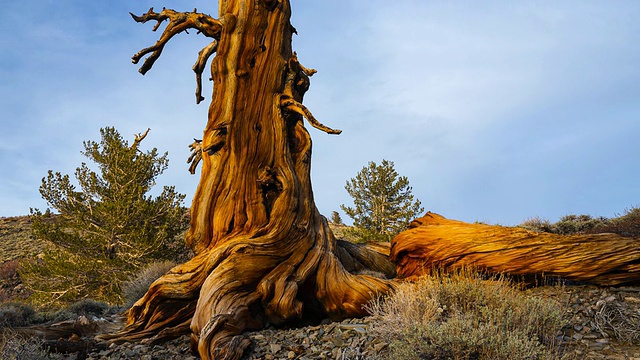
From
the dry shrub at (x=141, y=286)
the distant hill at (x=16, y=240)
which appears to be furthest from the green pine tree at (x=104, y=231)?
the distant hill at (x=16, y=240)

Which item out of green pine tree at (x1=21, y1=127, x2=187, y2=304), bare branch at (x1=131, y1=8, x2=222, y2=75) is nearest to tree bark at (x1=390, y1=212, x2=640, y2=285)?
bare branch at (x1=131, y1=8, x2=222, y2=75)

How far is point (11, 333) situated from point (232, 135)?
4207 mm

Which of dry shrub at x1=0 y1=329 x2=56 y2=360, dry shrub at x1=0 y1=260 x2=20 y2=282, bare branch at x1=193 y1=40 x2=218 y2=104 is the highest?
bare branch at x1=193 y1=40 x2=218 y2=104

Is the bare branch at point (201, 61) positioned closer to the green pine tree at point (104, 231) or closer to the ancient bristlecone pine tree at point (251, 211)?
the ancient bristlecone pine tree at point (251, 211)

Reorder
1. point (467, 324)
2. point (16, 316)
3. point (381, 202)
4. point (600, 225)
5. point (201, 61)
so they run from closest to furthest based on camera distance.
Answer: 1. point (467, 324)
2. point (201, 61)
3. point (16, 316)
4. point (600, 225)
5. point (381, 202)

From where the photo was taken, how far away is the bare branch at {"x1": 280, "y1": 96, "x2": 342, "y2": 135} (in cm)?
730

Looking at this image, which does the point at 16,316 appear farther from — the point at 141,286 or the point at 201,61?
the point at 201,61

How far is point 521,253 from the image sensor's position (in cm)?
713

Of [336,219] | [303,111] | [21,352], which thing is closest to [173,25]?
[303,111]

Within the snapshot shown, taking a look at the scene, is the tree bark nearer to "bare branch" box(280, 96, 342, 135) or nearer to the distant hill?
"bare branch" box(280, 96, 342, 135)

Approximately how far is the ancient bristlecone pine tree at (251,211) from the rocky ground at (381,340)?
407mm

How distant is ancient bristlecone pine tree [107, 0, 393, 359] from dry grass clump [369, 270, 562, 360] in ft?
4.82

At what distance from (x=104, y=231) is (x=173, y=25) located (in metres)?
12.0

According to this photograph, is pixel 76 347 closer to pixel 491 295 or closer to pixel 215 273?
pixel 215 273
